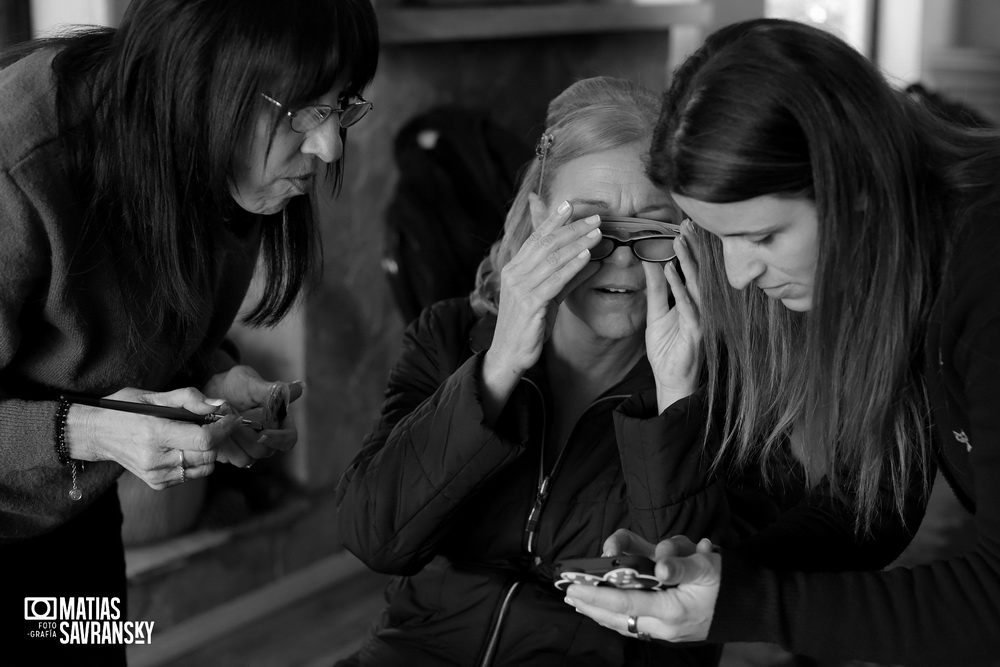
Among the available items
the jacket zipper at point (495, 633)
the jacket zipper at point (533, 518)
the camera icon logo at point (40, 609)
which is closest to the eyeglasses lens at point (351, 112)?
the jacket zipper at point (533, 518)

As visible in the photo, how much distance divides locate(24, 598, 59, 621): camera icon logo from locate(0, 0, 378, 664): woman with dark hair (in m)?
0.01

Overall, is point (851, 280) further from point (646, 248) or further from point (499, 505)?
point (499, 505)

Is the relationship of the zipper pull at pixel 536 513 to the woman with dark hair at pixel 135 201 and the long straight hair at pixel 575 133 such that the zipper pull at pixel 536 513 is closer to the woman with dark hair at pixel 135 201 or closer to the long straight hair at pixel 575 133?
the long straight hair at pixel 575 133

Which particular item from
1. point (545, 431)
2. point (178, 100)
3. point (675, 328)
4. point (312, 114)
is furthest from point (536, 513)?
point (178, 100)

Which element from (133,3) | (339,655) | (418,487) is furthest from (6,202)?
(339,655)

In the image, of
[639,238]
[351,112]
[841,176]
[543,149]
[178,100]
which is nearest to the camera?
[841,176]

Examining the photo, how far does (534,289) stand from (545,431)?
0.26m

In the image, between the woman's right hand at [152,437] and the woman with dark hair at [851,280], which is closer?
the woman with dark hair at [851,280]

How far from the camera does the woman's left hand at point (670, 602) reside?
119 cm

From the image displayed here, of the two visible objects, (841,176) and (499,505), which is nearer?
(841,176)

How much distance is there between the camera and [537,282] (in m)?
1.51

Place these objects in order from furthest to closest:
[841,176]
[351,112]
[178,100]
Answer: [351,112] < [178,100] < [841,176]

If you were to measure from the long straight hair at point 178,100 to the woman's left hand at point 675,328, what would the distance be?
51 centimetres

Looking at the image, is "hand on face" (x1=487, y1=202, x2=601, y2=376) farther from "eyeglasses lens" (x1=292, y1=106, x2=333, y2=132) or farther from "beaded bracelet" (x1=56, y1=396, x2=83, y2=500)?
"beaded bracelet" (x1=56, y1=396, x2=83, y2=500)
